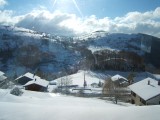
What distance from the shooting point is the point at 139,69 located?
123 meters

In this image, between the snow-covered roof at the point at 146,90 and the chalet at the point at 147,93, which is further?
the snow-covered roof at the point at 146,90

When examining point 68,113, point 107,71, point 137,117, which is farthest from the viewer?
point 107,71

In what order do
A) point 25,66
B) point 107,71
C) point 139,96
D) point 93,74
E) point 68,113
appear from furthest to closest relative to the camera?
point 25,66
point 107,71
point 93,74
point 139,96
point 68,113

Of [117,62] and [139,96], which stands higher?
[117,62]

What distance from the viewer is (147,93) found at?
42.4 m

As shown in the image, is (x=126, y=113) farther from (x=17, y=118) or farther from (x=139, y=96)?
(x=139, y=96)

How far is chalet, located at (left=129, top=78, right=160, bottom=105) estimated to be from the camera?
40281 mm

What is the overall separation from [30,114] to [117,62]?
12294 centimetres

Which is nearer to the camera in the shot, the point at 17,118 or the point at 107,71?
the point at 17,118

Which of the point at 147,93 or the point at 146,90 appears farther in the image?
the point at 146,90

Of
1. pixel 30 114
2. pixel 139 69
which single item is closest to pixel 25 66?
pixel 139 69

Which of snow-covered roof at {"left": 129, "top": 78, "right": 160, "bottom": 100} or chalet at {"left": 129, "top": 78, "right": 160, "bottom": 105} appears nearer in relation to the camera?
chalet at {"left": 129, "top": 78, "right": 160, "bottom": 105}

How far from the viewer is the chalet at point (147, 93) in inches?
1586

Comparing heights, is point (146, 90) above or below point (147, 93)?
above
